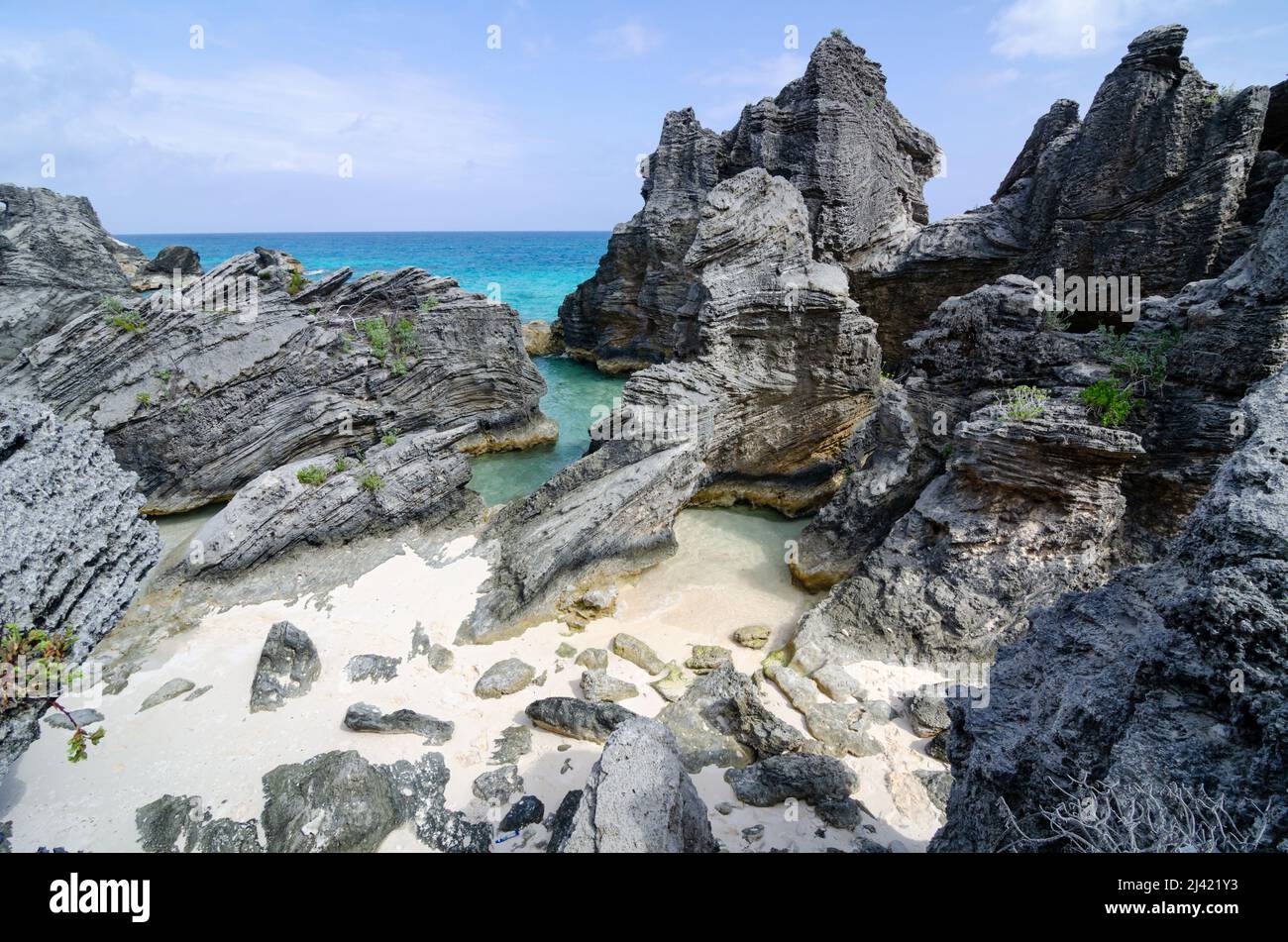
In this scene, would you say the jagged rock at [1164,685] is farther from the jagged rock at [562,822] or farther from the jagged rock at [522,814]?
the jagged rock at [522,814]

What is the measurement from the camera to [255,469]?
15.1m

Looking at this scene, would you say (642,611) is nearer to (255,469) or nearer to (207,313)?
(255,469)

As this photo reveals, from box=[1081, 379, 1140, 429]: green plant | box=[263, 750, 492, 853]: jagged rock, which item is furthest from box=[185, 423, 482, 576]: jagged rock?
box=[1081, 379, 1140, 429]: green plant

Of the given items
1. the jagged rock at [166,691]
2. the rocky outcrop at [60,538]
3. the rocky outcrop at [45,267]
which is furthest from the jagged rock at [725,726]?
the rocky outcrop at [45,267]

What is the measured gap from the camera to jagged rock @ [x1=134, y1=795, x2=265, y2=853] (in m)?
6.50

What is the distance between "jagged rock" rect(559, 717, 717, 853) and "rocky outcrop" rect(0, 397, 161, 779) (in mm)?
4411

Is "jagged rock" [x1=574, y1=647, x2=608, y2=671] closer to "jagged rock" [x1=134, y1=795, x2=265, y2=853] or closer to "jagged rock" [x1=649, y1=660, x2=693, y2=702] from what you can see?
"jagged rock" [x1=649, y1=660, x2=693, y2=702]

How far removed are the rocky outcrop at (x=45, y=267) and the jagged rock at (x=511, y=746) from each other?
20495 millimetres

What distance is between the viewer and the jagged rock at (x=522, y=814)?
22.0 ft

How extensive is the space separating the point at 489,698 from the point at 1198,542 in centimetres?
819

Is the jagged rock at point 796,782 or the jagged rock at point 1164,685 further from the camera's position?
the jagged rock at point 796,782

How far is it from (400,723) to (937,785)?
22.4ft

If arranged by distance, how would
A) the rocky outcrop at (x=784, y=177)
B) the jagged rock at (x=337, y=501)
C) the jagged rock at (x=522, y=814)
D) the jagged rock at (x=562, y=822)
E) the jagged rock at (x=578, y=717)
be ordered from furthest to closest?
the rocky outcrop at (x=784, y=177) → the jagged rock at (x=337, y=501) → the jagged rock at (x=578, y=717) → the jagged rock at (x=522, y=814) → the jagged rock at (x=562, y=822)

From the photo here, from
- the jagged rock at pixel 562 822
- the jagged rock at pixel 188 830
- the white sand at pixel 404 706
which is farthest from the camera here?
the white sand at pixel 404 706
